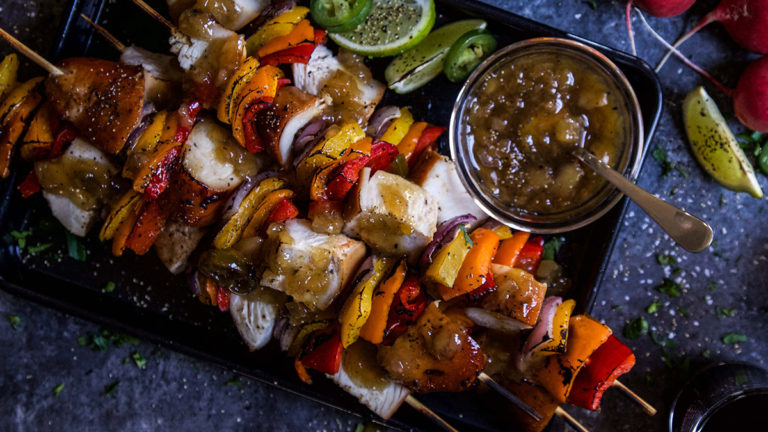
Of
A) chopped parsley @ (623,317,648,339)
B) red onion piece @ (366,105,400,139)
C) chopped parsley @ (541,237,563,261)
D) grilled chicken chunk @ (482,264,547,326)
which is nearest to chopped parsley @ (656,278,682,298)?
chopped parsley @ (623,317,648,339)

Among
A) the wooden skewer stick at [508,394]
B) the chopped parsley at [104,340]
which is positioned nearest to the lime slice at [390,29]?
the wooden skewer stick at [508,394]

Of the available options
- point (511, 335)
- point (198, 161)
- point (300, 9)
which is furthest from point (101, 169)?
point (511, 335)

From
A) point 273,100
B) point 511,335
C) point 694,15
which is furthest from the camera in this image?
point 694,15

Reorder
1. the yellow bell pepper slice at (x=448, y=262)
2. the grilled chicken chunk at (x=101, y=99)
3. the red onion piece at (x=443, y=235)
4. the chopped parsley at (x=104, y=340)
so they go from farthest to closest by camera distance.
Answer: the chopped parsley at (x=104, y=340), the grilled chicken chunk at (x=101, y=99), the red onion piece at (x=443, y=235), the yellow bell pepper slice at (x=448, y=262)

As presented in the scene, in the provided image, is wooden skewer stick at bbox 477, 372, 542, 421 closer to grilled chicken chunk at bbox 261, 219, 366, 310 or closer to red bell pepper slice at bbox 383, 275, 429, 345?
red bell pepper slice at bbox 383, 275, 429, 345

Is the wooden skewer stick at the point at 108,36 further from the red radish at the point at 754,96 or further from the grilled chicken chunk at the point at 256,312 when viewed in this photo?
the red radish at the point at 754,96

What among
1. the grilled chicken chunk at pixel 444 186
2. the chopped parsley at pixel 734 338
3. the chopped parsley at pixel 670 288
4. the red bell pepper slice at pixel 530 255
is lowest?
the chopped parsley at pixel 734 338

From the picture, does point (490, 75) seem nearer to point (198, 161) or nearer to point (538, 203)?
point (538, 203)
